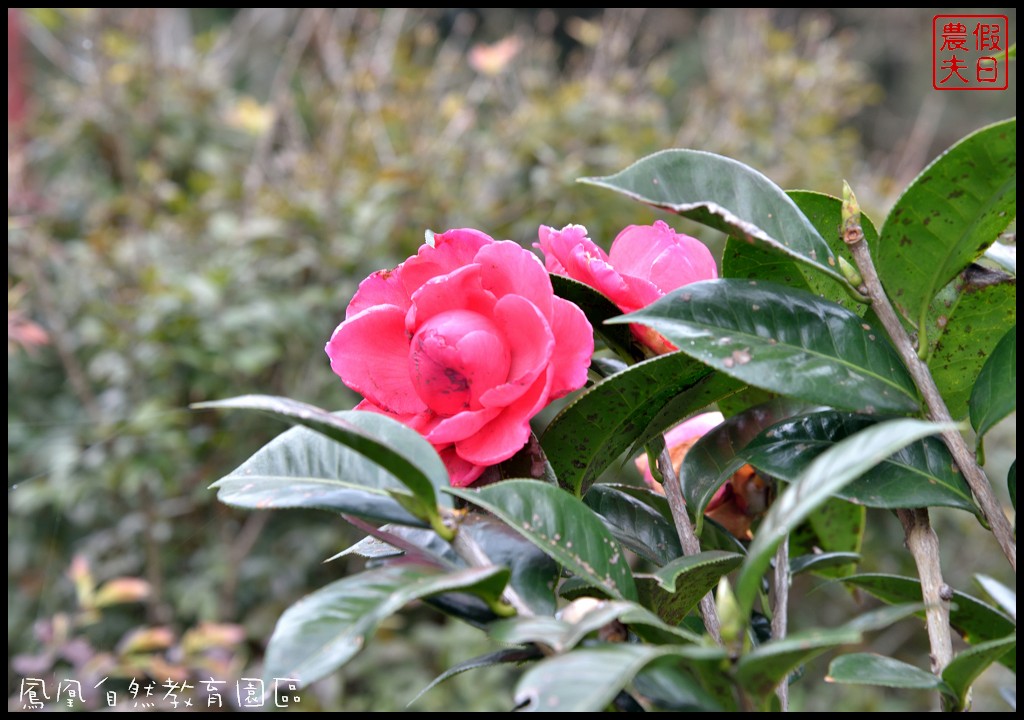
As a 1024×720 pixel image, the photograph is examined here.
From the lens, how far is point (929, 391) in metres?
0.45

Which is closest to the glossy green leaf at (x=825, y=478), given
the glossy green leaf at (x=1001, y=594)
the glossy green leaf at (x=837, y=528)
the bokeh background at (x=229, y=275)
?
the glossy green leaf at (x=1001, y=594)

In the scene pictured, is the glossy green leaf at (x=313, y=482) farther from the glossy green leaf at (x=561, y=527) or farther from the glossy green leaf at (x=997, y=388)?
the glossy green leaf at (x=997, y=388)

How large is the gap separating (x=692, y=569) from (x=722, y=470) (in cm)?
10

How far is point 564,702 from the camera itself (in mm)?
308

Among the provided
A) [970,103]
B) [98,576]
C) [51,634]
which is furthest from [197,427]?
[970,103]

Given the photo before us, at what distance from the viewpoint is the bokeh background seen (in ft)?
6.25

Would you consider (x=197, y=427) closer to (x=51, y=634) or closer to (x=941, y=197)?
(x=51, y=634)

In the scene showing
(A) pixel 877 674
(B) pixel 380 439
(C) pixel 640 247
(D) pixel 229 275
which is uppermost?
(D) pixel 229 275

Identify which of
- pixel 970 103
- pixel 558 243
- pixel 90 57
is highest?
pixel 970 103

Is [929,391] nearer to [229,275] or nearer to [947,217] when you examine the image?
[947,217]

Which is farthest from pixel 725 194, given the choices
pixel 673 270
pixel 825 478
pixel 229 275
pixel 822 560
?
pixel 229 275

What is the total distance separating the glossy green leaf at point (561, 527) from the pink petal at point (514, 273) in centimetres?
10

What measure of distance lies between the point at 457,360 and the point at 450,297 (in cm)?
4

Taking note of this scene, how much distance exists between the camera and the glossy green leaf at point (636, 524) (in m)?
0.52
